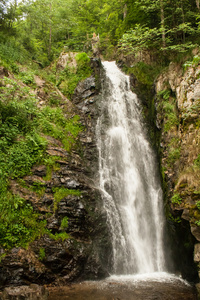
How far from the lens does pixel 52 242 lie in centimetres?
752

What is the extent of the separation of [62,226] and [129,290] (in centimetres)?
317

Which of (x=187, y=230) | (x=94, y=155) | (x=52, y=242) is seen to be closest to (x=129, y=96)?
(x=94, y=155)

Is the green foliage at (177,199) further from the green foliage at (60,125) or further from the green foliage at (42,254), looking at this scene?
the green foliage at (60,125)

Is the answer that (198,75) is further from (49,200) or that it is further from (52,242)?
(52,242)

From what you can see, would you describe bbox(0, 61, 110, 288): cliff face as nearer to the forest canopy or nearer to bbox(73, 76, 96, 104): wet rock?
bbox(73, 76, 96, 104): wet rock

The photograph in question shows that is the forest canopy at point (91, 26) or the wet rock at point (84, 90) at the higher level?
the forest canopy at point (91, 26)

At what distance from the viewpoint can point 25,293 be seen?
17.3ft

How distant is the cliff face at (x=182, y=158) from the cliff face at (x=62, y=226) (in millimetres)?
3222

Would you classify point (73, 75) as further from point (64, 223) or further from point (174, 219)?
point (174, 219)

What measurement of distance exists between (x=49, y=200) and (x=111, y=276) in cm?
393

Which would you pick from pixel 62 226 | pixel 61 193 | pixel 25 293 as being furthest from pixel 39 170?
pixel 25 293

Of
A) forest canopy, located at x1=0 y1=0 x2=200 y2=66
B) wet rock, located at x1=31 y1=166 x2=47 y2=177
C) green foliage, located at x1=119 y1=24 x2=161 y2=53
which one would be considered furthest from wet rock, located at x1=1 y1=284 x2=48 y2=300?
green foliage, located at x1=119 y1=24 x2=161 y2=53

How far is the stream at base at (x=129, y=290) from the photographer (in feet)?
20.7

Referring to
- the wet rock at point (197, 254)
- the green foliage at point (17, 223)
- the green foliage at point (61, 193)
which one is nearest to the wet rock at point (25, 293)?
the green foliage at point (17, 223)
